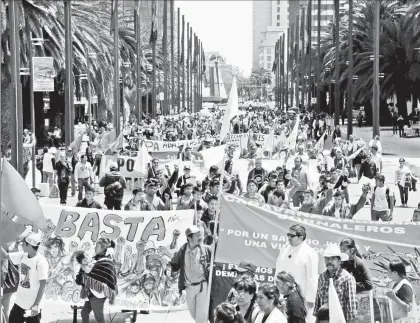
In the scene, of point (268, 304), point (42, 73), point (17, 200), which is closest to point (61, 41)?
point (42, 73)

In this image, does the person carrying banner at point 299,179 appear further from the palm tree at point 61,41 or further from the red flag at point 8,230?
the palm tree at point 61,41

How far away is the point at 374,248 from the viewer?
31.4 ft

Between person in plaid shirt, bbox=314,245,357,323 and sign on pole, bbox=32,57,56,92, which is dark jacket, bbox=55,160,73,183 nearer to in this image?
sign on pole, bbox=32,57,56,92

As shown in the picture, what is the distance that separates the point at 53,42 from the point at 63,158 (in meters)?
13.5

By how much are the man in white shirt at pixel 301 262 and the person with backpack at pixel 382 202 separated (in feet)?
19.2

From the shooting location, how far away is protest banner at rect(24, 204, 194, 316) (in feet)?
34.8

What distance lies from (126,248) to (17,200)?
2.01 metres

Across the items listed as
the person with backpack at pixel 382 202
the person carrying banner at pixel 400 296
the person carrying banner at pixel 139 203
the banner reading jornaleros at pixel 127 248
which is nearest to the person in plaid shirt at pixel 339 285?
the person carrying banner at pixel 400 296

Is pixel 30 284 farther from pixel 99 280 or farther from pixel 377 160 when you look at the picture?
pixel 377 160

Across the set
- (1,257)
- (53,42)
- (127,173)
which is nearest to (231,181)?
(127,173)

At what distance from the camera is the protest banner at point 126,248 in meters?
10.6

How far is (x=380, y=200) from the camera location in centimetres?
1470

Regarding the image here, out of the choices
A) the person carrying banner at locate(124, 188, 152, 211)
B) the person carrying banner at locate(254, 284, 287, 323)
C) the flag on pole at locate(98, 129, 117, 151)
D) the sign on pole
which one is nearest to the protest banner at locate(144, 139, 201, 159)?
the flag on pole at locate(98, 129, 117, 151)

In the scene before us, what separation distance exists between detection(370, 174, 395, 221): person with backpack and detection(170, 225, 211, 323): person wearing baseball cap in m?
5.55
